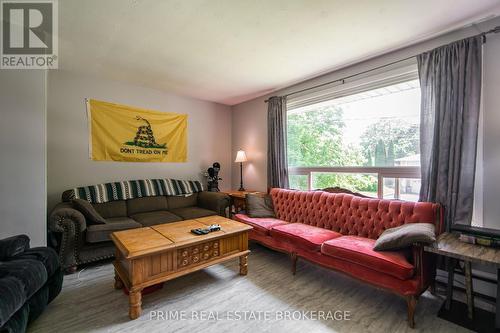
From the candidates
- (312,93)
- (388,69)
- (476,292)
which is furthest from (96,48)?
(476,292)

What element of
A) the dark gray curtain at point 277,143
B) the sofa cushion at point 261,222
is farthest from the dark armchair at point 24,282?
the dark gray curtain at point 277,143

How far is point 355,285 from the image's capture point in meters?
2.25

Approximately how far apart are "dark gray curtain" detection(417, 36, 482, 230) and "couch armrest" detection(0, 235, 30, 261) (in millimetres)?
3703

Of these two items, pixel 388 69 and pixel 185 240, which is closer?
pixel 185 240

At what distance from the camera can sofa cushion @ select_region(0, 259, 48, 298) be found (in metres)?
1.43

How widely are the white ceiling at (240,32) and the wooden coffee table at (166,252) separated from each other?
1981 millimetres

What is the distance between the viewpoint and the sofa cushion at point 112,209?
10.3 ft

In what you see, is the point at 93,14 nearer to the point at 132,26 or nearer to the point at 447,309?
the point at 132,26

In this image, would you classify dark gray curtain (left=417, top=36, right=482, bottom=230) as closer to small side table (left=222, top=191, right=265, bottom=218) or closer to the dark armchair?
small side table (left=222, top=191, right=265, bottom=218)

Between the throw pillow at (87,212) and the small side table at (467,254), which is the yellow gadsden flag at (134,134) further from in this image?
the small side table at (467,254)

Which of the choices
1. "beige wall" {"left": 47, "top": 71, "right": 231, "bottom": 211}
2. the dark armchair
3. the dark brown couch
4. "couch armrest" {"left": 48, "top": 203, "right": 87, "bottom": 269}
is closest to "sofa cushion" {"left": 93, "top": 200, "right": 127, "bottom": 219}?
the dark brown couch

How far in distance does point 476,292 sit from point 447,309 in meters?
0.45

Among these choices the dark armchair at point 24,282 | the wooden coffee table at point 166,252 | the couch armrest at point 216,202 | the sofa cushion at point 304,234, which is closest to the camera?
the dark armchair at point 24,282

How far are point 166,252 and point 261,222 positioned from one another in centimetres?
139
